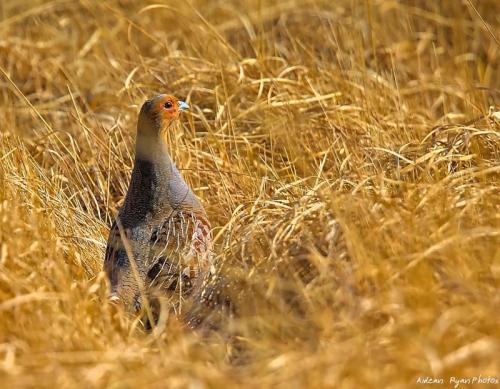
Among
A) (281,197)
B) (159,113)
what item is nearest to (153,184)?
(159,113)

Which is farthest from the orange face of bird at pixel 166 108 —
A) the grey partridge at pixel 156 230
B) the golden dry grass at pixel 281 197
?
the golden dry grass at pixel 281 197

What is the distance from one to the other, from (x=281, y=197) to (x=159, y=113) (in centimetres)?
72

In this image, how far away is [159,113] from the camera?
4566mm

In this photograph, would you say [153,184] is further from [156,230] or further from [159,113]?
[159,113]

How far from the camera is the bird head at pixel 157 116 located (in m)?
4.52

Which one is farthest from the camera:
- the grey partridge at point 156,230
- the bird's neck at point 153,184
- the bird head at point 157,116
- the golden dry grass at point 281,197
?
the bird head at point 157,116

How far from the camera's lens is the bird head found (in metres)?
4.52

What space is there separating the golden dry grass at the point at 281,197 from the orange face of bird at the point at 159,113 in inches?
16.4

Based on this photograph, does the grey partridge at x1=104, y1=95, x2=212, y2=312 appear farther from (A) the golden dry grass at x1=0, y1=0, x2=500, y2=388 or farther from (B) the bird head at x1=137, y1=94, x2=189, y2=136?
(A) the golden dry grass at x1=0, y1=0, x2=500, y2=388

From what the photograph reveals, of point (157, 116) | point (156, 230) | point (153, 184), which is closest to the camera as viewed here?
point (156, 230)

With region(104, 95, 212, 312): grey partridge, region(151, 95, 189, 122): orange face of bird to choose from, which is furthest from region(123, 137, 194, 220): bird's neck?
region(151, 95, 189, 122): orange face of bird

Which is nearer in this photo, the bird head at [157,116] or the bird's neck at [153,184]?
the bird's neck at [153,184]

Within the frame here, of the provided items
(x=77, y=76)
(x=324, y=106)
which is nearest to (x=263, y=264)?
(x=324, y=106)

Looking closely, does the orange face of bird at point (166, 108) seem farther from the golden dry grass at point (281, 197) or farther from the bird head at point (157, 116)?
the golden dry grass at point (281, 197)
